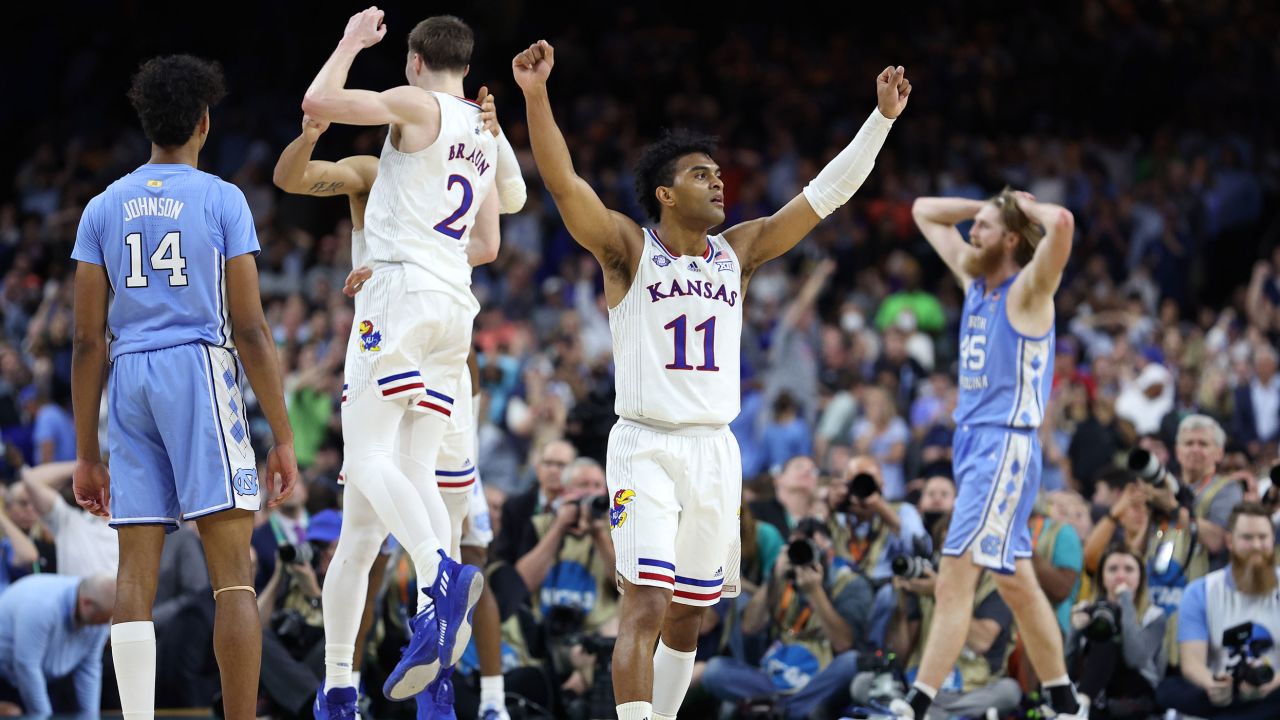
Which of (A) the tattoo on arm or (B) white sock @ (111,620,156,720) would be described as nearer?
(B) white sock @ (111,620,156,720)

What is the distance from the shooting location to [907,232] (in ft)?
62.8

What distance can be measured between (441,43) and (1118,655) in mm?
5734

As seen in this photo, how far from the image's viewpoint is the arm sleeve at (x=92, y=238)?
6.07m

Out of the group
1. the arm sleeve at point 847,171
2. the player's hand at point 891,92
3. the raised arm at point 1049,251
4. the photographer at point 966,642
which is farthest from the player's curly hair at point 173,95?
the photographer at point 966,642

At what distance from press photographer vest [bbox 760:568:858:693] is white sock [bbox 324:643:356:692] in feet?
12.3

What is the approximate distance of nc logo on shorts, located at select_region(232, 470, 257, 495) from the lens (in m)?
5.92

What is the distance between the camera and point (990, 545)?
27.4 ft

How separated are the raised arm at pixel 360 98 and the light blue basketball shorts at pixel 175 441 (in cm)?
129

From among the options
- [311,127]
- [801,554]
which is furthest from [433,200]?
[801,554]

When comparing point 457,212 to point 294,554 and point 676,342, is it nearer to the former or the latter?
point 676,342

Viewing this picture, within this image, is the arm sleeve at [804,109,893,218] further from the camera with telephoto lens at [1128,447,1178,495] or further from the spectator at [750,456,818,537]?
the spectator at [750,456,818,537]

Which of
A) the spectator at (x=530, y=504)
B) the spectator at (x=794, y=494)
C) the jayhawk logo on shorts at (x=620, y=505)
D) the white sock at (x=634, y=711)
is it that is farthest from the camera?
the spectator at (x=794, y=494)

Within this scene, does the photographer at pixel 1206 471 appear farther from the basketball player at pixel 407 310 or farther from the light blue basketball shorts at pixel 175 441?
the light blue basketball shorts at pixel 175 441

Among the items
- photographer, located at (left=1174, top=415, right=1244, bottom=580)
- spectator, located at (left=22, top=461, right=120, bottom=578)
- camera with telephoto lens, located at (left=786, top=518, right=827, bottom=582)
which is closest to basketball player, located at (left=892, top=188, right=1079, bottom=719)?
camera with telephoto lens, located at (left=786, top=518, right=827, bottom=582)
